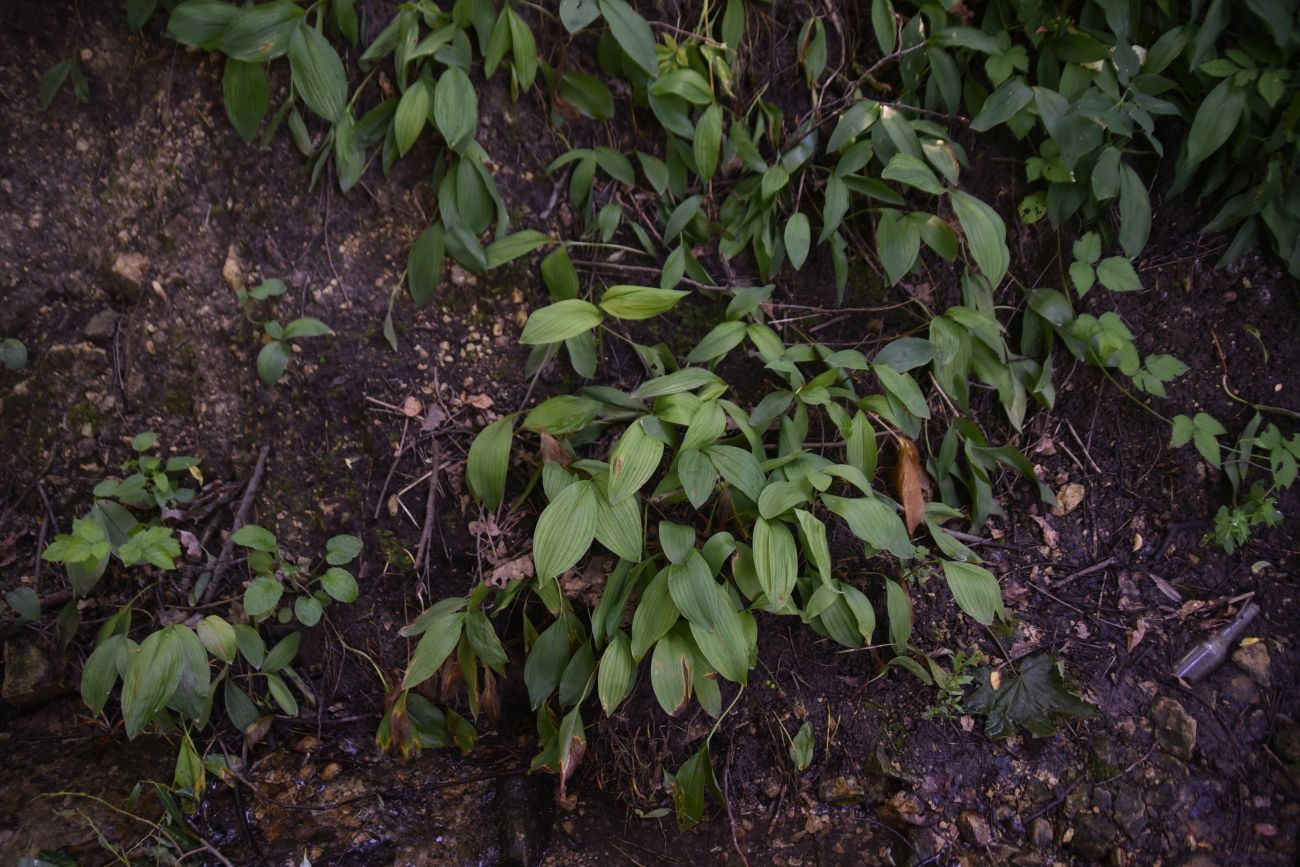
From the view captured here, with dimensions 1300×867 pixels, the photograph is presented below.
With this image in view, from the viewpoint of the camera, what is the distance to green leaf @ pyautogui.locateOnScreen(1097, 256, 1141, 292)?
1997 millimetres

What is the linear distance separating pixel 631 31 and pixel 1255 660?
224cm

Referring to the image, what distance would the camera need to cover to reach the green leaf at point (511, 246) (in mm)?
1917

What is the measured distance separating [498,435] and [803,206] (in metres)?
1.04

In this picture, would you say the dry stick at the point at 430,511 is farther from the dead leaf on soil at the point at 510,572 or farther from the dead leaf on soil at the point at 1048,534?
the dead leaf on soil at the point at 1048,534

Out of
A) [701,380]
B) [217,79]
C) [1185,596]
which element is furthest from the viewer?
[1185,596]

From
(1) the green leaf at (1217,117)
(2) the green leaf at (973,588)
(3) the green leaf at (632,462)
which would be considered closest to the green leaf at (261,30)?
(3) the green leaf at (632,462)

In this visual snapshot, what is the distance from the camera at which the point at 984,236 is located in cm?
190

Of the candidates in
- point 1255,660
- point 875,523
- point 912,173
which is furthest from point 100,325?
point 1255,660

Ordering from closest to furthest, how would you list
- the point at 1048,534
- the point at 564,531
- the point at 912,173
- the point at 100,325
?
the point at 564,531 → the point at 912,173 → the point at 100,325 → the point at 1048,534

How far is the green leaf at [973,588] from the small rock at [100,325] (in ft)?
7.10

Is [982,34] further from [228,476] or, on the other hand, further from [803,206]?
[228,476]

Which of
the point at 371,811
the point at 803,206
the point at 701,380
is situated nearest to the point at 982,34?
the point at 803,206

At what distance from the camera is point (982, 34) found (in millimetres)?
1963

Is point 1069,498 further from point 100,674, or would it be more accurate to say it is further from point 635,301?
point 100,674
